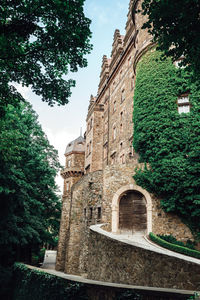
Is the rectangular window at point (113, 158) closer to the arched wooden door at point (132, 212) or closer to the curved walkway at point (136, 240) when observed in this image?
the arched wooden door at point (132, 212)

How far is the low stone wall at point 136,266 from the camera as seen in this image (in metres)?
7.59

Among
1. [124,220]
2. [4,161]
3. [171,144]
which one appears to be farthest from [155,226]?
[4,161]

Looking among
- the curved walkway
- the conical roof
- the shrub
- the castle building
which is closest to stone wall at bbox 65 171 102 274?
the castle building

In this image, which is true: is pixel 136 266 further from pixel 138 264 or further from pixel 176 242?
pixel 176 242

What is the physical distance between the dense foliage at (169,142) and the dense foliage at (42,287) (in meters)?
7.38

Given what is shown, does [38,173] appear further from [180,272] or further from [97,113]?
[180,272]

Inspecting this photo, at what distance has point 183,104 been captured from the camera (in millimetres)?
15500

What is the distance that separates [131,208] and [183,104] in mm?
6777

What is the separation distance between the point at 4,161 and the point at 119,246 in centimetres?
938

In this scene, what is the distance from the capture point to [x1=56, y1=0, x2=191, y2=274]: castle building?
1518 cm

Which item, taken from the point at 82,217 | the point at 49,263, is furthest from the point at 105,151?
the point at 49,263

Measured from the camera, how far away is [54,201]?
25547 mm

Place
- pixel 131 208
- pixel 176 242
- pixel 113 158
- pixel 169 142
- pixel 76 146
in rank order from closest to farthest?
1. pixel 176 242
2. pixel 169 142
3. pixel 131 208
4. pixel 113 158
5. pixel 76 146

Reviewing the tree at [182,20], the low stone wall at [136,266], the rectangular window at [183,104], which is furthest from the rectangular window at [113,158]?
the tree at [182,20]
